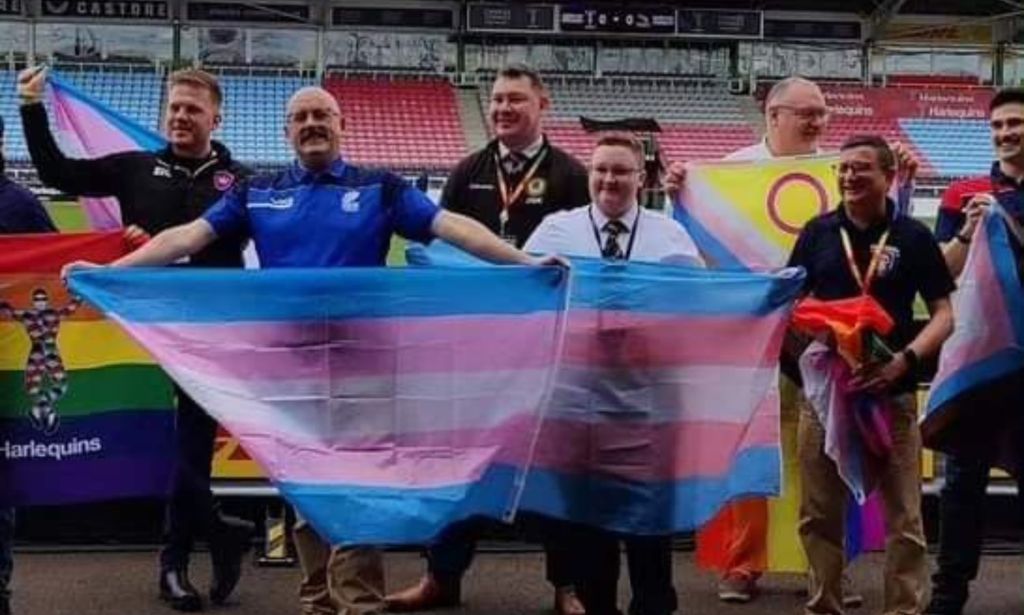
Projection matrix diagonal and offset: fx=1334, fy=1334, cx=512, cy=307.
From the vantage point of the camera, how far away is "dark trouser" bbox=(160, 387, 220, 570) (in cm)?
463

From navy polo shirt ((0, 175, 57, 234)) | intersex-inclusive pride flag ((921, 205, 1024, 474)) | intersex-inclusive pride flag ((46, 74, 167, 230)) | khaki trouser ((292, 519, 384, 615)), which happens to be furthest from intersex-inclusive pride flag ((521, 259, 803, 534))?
intersex-inclusive pride flag ((46, 74, 167, 230))

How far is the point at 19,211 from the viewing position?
4586 millimetres

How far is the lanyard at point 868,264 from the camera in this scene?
406 centimetres

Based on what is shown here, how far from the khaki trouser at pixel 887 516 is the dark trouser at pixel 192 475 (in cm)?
203

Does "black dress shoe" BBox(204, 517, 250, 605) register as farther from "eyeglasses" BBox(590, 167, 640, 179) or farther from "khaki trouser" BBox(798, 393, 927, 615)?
"khaki trouser" BBox(798, 393, 927, 615)

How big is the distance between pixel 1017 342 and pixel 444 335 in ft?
6.44

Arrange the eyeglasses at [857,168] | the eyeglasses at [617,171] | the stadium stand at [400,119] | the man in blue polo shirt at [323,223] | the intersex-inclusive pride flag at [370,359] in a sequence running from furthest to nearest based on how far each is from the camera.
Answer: the stadium stand at [400,119] < the eyeglasses at [617,171] < the eyeglasses at [857,168] < the man in blue polo shirt at [323,223] < the intersex-inclusive pride flag at [370,359]

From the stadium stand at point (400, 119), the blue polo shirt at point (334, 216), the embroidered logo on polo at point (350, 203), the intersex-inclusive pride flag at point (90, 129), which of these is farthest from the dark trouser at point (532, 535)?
the stadium stand at point (400, 119)

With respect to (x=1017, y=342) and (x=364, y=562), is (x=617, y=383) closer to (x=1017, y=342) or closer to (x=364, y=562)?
(x=364, y=562)

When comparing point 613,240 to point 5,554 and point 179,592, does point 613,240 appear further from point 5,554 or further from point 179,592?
point 5,554

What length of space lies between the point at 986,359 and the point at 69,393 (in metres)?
3.17

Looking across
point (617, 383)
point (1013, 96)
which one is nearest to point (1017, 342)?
point (1013, 96)

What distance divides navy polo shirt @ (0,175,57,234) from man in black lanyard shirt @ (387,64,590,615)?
144 centimetres

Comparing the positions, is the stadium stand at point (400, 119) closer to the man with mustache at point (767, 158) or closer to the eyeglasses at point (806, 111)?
the man with mustache at point (767, 158)
